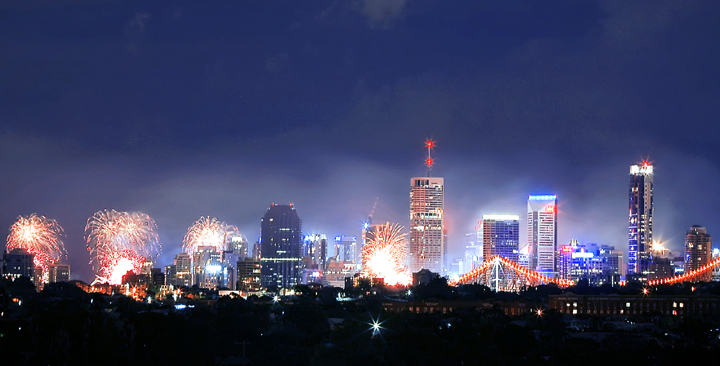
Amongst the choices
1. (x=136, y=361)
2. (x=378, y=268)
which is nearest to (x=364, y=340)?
(x=136, y=361)

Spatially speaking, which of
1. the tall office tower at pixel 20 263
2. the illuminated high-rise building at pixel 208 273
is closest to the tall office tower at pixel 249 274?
the illuminated high-rise building at pixel 208 273

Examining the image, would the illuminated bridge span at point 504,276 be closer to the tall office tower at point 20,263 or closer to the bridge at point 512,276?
the bridge at point 512,276

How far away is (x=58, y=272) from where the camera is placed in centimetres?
17850

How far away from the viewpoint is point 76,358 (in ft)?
180

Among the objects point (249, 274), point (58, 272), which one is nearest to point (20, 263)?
point (58, 272)

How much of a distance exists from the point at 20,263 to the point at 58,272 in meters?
35.9

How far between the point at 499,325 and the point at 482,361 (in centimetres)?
2074

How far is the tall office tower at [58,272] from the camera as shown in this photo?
173750mm

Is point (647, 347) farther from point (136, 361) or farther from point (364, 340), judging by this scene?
point (136, 361)

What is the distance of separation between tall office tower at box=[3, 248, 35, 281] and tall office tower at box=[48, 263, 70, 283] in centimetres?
2542

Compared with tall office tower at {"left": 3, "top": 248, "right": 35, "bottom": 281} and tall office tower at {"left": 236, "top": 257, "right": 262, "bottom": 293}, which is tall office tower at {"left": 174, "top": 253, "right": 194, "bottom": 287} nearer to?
tall office tower at {"left": 236, "top": 257, "right": 262, "bottom": 293}

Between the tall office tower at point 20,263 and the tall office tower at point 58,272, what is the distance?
25.4 m

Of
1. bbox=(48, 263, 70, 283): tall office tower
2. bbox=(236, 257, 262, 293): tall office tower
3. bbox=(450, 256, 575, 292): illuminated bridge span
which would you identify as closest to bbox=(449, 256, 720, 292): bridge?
bbox=(450, 256, 575, 292): illuminated bridge span

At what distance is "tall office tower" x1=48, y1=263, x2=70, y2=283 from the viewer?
173750mm
